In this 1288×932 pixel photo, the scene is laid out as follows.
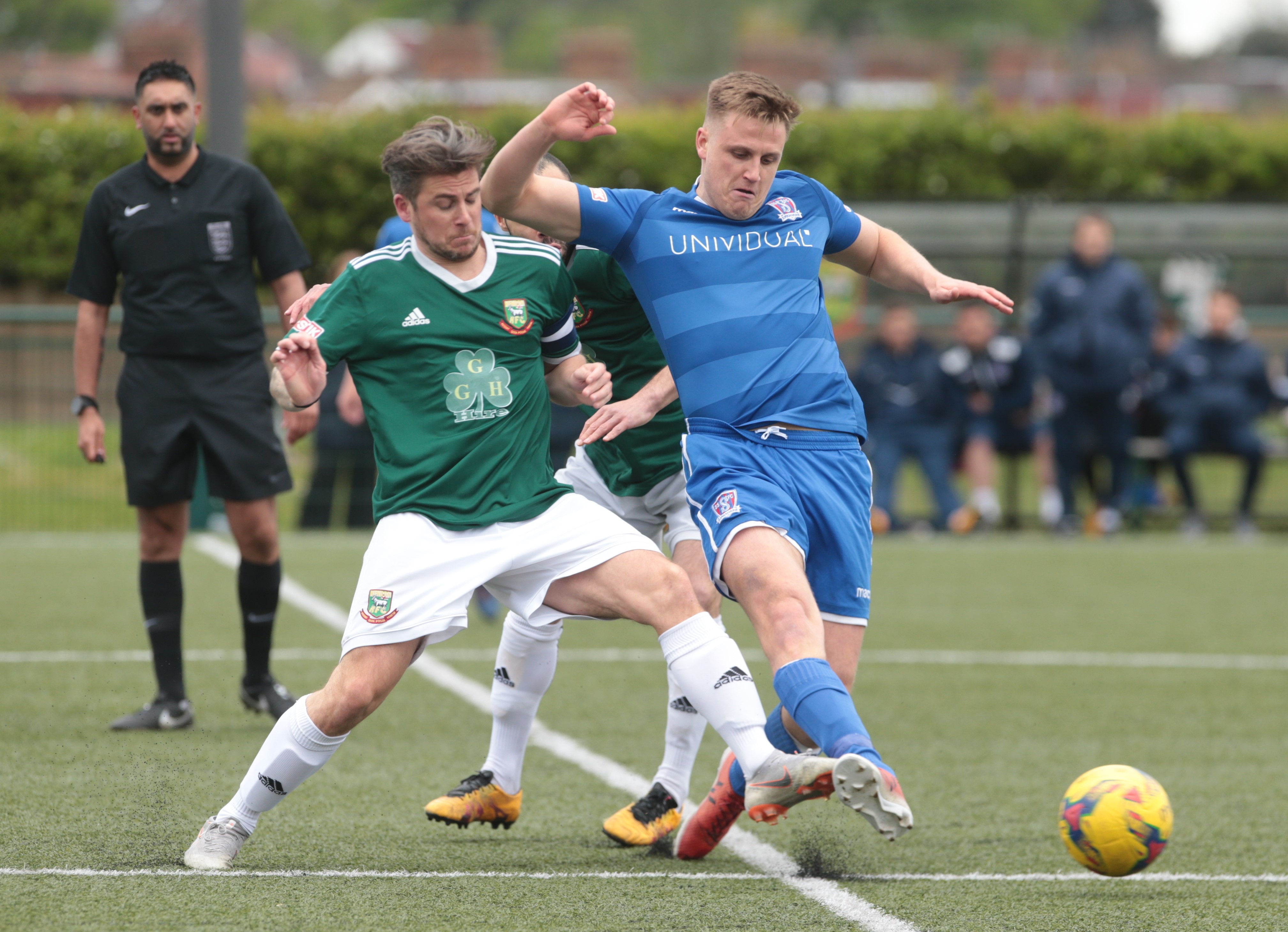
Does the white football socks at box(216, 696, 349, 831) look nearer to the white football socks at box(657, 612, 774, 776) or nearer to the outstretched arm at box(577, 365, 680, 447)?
the white football socks at box(657, 612, 774, 776)

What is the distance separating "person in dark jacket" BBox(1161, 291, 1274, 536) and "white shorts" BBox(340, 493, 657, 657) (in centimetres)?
1073

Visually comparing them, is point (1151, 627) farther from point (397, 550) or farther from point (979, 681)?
point (397, 550)

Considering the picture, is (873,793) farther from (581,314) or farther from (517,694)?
(581,314)

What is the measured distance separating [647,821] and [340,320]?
176cm

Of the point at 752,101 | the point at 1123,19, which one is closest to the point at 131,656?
the point at 752,101

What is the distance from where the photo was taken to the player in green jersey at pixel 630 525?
501 cm

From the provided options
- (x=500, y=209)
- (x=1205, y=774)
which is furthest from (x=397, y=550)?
(x=1205, y=774)

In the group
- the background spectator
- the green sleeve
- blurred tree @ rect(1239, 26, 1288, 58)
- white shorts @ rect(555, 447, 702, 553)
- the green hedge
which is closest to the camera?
the green sleeve

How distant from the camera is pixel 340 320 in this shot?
14.4ft

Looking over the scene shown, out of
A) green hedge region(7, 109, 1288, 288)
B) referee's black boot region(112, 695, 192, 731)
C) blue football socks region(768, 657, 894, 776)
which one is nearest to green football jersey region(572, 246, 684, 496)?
blue football socks region(768, 657, 894, 776)

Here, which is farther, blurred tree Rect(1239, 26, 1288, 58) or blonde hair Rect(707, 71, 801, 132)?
blurred tree Rect(1239, 26, 1288, 58)

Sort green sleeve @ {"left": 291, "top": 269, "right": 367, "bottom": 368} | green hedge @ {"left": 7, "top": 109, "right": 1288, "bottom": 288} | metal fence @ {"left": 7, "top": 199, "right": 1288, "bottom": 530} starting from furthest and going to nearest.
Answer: green hedge @ {"left": 7, "top": 109, "right": 1288, "bottom": 288} → metal fence @ {"left": 7, "top": 199, "right": 1288, "bottom": 530} → green sleeve @ {"left": 291, "top": 269, "right": 367, "bottom": 368}

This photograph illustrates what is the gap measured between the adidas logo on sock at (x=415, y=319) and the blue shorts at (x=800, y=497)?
2.69 ft

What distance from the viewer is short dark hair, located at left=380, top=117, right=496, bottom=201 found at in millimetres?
4281
